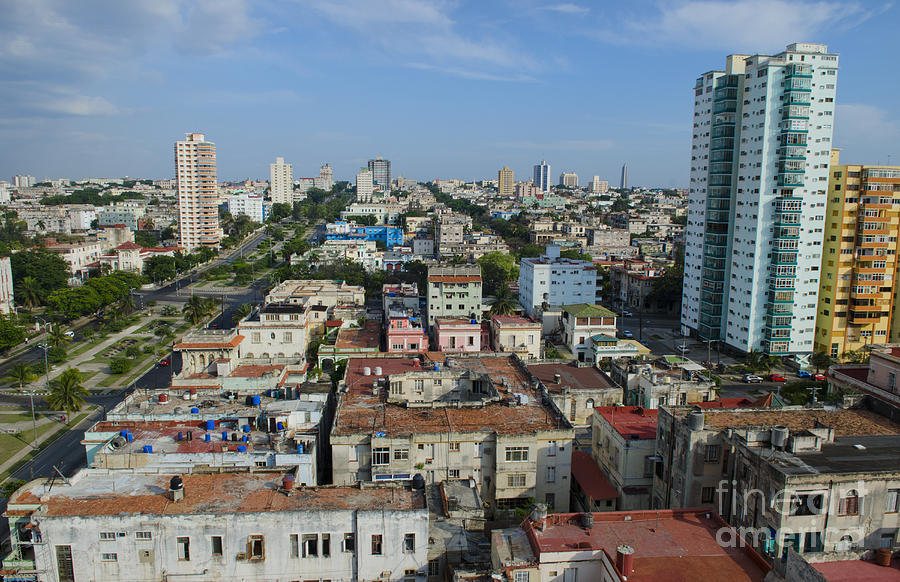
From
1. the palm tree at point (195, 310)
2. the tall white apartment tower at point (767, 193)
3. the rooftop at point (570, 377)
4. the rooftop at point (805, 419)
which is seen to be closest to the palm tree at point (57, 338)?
the palm tree at point (195, 310)

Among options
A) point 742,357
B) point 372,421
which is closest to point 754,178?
point 742,357

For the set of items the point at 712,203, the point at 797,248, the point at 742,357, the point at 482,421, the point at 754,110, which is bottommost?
the point at 742,357

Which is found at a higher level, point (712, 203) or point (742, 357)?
point (712, 203)

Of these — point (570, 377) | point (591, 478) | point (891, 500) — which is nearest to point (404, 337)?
point (570, 377)

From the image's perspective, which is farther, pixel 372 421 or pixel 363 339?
pixel 363 339

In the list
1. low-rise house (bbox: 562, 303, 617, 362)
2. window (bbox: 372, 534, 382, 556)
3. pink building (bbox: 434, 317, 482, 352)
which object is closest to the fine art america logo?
window (bbox: 372, 534, 382, 556)

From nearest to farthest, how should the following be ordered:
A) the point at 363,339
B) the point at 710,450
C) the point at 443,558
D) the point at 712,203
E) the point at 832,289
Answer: the point at 443,558
the point at 710,450
the point at 363,339
the point at 832,289
the point at 712,203

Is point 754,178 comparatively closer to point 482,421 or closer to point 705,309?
point 705,309

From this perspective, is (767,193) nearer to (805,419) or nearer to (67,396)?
(805,419)
